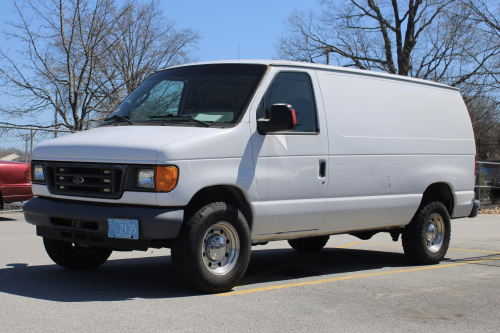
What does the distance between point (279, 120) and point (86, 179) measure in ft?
6.21

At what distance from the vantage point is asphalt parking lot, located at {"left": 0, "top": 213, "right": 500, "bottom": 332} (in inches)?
181

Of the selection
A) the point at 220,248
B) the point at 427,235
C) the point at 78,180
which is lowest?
the point at 427,235

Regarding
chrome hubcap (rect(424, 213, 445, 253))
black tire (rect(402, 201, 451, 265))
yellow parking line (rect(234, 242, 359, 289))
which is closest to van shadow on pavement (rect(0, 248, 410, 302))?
yellow parking line (rect(234, 242, 359, 289))

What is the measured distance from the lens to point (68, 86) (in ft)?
65.0

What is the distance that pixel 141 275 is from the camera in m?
6.57

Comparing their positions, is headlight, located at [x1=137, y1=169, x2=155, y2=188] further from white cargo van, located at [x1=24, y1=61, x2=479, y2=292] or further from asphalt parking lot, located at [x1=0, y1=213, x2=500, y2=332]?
asphalt parking lot, located at [x1=0, y1=213, x2=500, y2=332]

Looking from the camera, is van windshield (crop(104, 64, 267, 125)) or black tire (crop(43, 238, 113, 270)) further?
black tire (crop(43, 238, 113, 270))

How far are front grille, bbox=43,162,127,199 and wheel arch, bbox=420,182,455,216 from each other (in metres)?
4.45

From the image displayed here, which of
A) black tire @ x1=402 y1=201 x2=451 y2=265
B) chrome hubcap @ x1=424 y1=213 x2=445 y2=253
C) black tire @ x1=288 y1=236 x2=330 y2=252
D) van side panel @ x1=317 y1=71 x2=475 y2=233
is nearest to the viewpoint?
van side panel @ x1=317 y1=71 x2=475 y2=233

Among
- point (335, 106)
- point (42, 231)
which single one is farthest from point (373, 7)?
point (42, 231)

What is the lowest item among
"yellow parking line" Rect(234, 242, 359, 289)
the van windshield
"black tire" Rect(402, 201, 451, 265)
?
"yellow parking line" Rect(234, 242, 359, 289)

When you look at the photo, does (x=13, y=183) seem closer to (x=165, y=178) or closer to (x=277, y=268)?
(x=277, y=268)

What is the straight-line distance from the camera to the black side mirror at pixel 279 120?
584 cm

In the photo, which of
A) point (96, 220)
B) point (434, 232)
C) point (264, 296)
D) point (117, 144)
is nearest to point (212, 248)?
point (264, 296)
